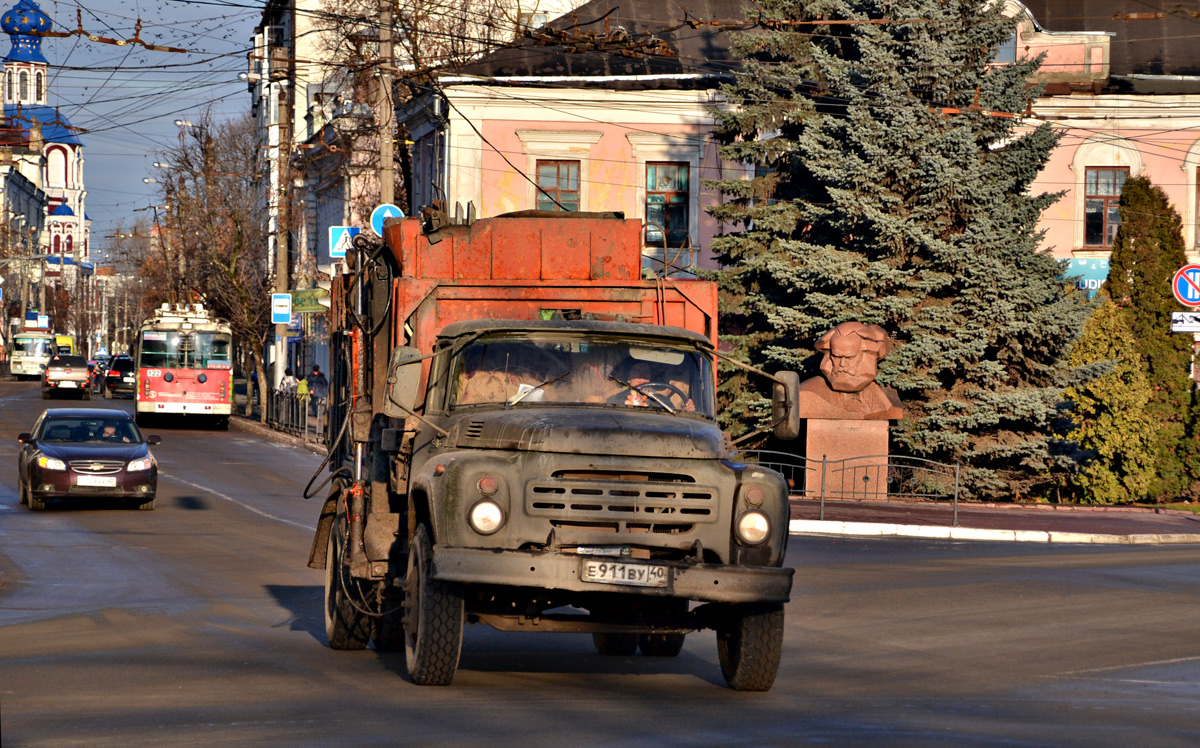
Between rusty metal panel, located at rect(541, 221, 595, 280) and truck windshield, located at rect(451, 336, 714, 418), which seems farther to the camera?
rusty metal panel, located at rect(541, 221, 595, 280)

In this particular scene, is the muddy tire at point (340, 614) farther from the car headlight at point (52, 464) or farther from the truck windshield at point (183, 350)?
the truck windshield at point (183, 350)

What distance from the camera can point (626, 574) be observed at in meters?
8.55

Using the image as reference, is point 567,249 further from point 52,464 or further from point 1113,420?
point 1113,420

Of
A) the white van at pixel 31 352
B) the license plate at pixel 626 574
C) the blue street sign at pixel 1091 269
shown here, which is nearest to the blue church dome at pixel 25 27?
the license plate at pixel 626 574

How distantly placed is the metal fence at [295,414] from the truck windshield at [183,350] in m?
2.19

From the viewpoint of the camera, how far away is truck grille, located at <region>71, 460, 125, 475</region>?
23.2 metres

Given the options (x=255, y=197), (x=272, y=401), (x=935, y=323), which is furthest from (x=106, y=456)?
(x=255, y=197)

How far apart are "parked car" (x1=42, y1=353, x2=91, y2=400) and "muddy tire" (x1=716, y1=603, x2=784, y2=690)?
198 ft

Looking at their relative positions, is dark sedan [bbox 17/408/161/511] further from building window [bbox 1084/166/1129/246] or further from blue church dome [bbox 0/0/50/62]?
building window [bbox 1084/166/1129/246]

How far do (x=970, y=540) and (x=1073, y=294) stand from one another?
32.9ft

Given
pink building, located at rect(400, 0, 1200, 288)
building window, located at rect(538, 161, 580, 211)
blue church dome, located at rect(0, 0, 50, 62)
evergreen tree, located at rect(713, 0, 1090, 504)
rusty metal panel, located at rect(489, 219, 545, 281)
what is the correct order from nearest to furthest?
rusty metal panel, located at rect(489, 219, 545, 281) < blue church dome, located at rect(0, 0, 50, 62) < evergreen tree, located at rect(713, 0, 1090, 504) < pink building, located at rect(400, 0, 1200, 288) < building window, located at rect(538, 161, 580, 211)

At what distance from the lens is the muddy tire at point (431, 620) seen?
29.6 ft

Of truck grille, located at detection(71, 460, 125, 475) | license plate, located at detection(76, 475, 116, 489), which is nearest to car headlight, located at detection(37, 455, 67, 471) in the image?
truck grille, located at detection(71, 460, 125, 475)

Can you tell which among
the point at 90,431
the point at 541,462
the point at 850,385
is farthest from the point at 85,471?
the point at 541,462
